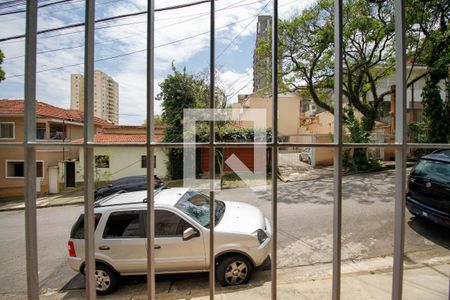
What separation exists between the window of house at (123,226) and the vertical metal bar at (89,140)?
2.14 m

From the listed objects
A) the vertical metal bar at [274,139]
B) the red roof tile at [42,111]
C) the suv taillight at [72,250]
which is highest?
the red roof tile at [42,111]

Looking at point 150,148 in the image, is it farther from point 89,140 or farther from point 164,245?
point 164,245

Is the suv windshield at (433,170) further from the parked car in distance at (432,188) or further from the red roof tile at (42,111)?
the red roof tile at (42,111)

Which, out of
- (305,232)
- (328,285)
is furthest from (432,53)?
(328,285)

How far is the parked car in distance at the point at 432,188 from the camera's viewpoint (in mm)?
3287

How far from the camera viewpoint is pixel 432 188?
3.44 metres

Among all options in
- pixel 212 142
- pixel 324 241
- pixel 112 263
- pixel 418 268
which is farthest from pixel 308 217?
pixel 212 142

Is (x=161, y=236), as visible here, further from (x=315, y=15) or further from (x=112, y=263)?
(x=315, y=15)

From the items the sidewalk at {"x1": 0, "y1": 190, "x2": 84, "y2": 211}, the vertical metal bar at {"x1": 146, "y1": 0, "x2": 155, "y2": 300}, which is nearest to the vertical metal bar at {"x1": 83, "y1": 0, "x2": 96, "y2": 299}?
the vertical metal bar at {"x1": 146, "y1": 0, "x2": 155, "y2": 300}

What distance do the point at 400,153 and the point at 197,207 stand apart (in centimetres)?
257

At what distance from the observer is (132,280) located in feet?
10.7

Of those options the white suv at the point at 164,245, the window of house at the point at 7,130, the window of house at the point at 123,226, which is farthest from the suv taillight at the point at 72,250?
the window of house at the point at 7,130

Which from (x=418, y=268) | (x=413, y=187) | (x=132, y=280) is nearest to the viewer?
(x=418, y=268)

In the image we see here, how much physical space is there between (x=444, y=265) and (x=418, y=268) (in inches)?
12.6
